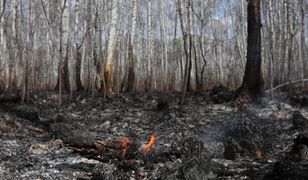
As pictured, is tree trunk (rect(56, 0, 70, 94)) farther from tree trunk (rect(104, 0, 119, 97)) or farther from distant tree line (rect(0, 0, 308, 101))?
tree trunk (rect(104, 0, 119, 97))

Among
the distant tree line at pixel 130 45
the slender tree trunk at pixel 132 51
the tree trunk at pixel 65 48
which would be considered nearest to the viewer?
the distant tree line at pixel 130 45

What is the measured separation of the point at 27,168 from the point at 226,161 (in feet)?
8.41

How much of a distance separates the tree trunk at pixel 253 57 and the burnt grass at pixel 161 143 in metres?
0.52

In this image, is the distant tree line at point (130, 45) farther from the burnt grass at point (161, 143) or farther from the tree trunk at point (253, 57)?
the burnt grass at point (161, 143)

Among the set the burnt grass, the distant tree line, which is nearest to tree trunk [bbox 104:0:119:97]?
the distant tree line

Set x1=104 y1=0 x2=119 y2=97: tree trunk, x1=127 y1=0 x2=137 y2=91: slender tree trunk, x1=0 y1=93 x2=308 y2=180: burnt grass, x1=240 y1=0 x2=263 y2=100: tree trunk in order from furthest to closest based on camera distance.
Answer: x1=127 y1=0 x2=137 y2=91: slender tree trunk, x1=104 y1=0 x2=119 y2=97: tree trunk, x1=240 y1=0 x2=263 y2=100: tree trunk, x1=0 y1=93 x2=308 y2=180: burnt grass

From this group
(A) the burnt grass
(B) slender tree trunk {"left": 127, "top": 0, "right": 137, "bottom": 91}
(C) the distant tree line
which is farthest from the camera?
(B) slender tree trunk {"left": 127, "top": 0, "right": 137, "bottom": 91}

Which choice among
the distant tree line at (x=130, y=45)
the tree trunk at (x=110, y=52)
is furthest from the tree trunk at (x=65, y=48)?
the tree trunk at (x=110, y=52)

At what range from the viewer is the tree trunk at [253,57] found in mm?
8859

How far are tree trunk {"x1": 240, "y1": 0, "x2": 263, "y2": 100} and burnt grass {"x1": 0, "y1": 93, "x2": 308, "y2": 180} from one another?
52cm

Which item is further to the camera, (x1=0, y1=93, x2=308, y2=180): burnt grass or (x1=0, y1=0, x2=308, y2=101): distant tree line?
(x1=0, y1=0, x2=308, y2=101): distant tree line

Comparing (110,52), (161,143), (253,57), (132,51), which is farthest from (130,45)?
(161,143)

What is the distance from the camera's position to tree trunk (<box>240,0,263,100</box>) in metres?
8.86

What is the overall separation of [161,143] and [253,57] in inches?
185
